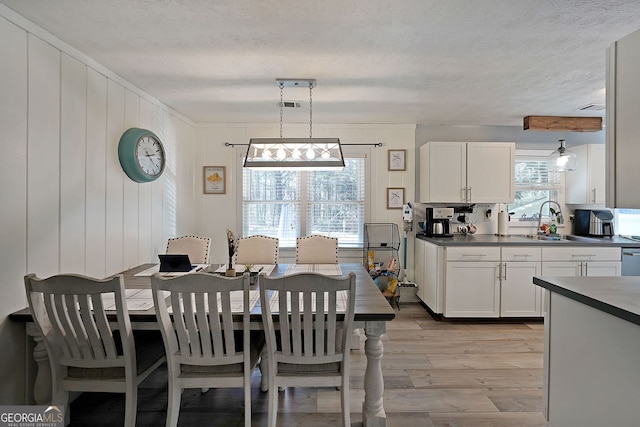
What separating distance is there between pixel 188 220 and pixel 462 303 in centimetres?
328

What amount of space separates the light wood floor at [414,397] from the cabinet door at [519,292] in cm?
62

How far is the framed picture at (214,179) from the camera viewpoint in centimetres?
448

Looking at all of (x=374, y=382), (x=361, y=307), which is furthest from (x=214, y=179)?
(x=374, y=382)

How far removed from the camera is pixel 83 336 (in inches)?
71.1

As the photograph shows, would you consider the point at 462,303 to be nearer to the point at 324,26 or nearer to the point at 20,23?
the point at 324,26

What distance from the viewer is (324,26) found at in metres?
2.00

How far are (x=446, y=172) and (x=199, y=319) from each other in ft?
10.9

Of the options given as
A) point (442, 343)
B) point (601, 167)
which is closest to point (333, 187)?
point (442, 343)

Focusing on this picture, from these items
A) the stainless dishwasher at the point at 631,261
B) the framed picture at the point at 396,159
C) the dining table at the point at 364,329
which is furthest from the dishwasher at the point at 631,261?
the dining table at the point at 364,329

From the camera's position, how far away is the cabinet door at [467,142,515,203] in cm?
414

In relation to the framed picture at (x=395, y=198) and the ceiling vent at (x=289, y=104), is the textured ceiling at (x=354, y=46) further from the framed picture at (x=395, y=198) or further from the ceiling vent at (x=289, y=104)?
the framed picture at (x=395, y=198)

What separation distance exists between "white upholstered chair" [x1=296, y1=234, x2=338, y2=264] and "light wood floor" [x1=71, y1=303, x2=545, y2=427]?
893 millimetres

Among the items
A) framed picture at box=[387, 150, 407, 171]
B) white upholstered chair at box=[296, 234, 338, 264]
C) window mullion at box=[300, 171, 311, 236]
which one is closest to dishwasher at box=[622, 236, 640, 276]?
framed picture at box=[387, 150, 407, 171]

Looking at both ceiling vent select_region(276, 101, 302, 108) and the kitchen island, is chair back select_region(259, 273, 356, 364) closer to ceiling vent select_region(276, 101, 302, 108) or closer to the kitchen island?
the kitchen island
